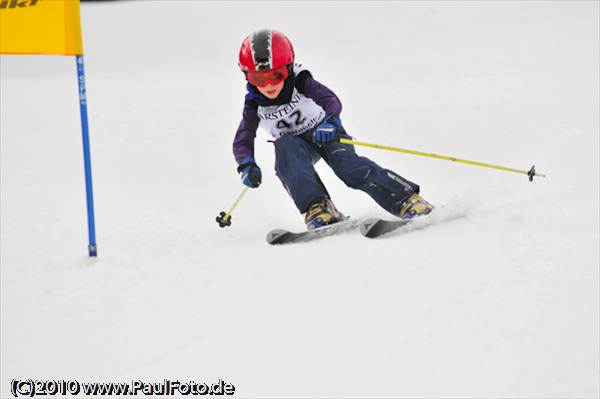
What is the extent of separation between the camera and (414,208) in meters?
4.55

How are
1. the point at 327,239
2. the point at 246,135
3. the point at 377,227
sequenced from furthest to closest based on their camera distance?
the point at 246,135, the point at 327,239, the point at 377,227

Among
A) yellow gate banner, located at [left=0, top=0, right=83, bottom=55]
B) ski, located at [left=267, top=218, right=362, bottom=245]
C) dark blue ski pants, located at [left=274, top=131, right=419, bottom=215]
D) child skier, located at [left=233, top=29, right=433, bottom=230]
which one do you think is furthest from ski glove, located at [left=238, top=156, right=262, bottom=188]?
yellow gate banner, located at [left=0, top=0, right=83, bottom=55]

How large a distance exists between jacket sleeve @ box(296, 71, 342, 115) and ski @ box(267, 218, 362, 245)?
2.50 ft

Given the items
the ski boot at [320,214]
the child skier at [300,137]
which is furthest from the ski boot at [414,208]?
the ski boot at [320,214]

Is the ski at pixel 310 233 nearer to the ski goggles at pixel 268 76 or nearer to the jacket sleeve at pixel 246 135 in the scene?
the jacket sleeve at pixel 246 135

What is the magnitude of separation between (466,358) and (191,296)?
4.84 feet

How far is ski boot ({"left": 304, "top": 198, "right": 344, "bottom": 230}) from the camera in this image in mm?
4500

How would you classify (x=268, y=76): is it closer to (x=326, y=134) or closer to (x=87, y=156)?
(x=326, y=134)

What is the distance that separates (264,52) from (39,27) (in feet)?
4.36

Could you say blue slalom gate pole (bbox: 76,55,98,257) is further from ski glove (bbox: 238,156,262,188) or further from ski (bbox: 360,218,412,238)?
ski (bbox: 360,218,412,238)

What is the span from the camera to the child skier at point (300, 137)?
451cm

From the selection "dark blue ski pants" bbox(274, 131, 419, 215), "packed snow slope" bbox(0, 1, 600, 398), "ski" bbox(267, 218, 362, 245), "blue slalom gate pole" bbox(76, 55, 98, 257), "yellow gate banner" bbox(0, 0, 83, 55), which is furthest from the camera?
"dark blue ski pants" bbox(274, 131, 419, 215)

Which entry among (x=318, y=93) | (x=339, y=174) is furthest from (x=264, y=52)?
(x=339, y=174)

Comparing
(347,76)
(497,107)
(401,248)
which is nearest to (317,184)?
(401,248)
